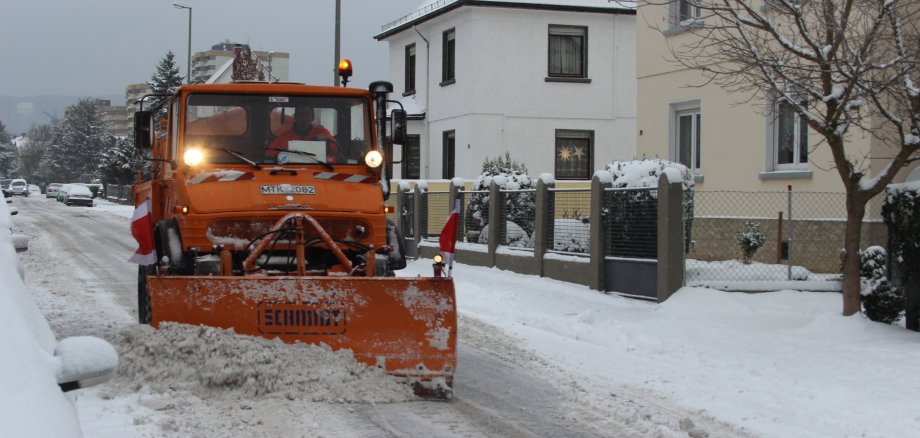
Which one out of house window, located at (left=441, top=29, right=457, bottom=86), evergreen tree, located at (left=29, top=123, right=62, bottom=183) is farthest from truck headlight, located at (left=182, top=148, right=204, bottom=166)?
evergreen tree, located at (left=29, top=123, right=62, bottom=183)

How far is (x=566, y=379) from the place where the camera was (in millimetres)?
7941

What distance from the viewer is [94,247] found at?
76.7ft

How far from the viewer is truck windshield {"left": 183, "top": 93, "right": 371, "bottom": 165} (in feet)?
29.0

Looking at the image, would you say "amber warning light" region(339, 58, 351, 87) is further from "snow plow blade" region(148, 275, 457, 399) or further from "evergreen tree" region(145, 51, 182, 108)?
"evergreen tree" region(145, 51, 182, 108)

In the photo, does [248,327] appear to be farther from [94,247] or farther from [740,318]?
[94,247]

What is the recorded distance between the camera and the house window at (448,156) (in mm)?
29072

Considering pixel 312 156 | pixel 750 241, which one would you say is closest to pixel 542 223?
pixel 750 241

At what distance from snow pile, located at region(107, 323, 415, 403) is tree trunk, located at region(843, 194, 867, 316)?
5.51 metres

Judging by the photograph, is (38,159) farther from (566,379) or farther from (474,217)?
(566,379)

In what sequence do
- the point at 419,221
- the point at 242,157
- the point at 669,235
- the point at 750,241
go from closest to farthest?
the point at 242,157, the point at 669,235, the point at 750,241, the point at 419,221

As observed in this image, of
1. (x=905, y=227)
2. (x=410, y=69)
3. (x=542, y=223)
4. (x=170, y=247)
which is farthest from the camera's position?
(x=410, y=69)

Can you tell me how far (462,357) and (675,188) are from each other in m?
4.66

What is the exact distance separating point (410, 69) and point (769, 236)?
18.9m

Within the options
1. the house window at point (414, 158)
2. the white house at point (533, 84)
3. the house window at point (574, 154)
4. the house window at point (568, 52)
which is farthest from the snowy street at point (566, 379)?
the house window at point (414, 158)
